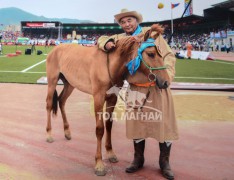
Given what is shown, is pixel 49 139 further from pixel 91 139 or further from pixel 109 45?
pixel 109 45

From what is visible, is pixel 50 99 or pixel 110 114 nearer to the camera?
pixel 110 114

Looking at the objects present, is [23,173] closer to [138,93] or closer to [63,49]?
[138,93]

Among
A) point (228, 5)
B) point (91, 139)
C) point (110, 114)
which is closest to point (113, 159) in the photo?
point (110, 114)

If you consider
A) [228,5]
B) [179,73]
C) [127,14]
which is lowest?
[179,73]

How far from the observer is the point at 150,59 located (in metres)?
3.00

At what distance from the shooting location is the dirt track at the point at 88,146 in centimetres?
350

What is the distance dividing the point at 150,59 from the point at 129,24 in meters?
0.74

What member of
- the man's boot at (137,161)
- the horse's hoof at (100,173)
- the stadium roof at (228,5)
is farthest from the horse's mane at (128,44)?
the stadium roof at (228,5)

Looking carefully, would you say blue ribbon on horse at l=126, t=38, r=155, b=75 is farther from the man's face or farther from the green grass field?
the green grass field

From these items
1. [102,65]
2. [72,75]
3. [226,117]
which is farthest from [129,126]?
[226,117]

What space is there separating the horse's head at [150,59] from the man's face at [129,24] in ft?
1.37

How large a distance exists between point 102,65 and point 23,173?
1685mm

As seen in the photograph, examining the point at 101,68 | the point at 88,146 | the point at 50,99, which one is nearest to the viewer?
the point at 101,68

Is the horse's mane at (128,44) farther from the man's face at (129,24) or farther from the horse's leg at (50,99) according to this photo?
the horse's leg at (50,99)
